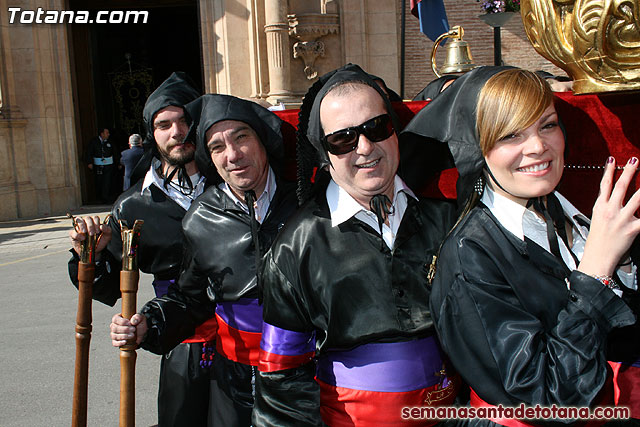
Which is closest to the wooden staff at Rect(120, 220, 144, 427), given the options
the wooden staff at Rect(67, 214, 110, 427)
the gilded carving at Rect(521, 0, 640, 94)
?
the wooden staff at Rect(67, 214, 110, 427)

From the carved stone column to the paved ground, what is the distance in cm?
516

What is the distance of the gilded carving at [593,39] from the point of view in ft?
5.62

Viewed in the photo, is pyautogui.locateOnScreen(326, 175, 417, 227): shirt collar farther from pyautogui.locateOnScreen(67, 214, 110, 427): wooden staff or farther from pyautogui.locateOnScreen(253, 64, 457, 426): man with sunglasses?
pyautogui.locateOnScreen(67, 214, 110, 427): wooden staff

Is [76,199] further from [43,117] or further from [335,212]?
[335,212]

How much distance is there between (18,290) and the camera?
26.4 ft

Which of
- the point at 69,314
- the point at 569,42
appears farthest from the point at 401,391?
the point at 69,314

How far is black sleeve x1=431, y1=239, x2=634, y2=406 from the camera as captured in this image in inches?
57.9

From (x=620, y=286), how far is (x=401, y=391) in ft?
2.40

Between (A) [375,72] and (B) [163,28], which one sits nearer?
(A) [375,72]

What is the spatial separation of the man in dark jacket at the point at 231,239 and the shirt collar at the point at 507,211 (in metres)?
1.16
